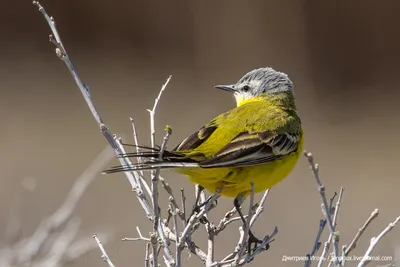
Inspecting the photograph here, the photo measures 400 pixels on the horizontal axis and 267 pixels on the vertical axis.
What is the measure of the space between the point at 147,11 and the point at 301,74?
286 cm

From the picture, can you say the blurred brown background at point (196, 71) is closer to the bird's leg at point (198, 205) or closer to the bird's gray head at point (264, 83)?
the bird's gray head at point (264, 83)

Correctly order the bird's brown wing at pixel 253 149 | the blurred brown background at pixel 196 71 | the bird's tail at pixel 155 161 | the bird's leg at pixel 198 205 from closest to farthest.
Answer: the bird's tail at pixel 155 161 < the bird's leg at pixel 198 205 < the bird's brown wing at pixel 253 149 < the blurred brown background at pixel 196 71

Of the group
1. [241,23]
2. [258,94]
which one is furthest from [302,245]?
[241,23]

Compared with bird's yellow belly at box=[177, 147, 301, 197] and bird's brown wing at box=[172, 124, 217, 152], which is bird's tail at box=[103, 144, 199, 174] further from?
A: bird's brown wing at box=[172, 124, 217, 152]

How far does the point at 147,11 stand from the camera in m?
14.5

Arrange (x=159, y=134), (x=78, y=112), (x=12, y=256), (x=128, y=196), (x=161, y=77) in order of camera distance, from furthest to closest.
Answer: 1. (x=161, y=77)
2. (x=78, y=112)
3. (x=159, y=134)
4. (x=128, y=196)
5. (x=12, y=256)

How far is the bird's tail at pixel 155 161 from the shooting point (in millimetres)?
3432

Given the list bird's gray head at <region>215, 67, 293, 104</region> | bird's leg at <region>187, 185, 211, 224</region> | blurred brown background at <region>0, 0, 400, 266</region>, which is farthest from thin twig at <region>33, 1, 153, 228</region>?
blurred brown background at <region>0, 0, 400, 266</region>

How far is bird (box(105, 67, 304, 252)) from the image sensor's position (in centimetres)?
396

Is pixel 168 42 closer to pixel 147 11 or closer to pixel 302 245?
A: pixel 147 11

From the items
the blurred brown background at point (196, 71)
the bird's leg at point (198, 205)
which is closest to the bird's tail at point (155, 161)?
the bird's leg at point (198, 205)

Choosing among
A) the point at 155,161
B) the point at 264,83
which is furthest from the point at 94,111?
the point at 264,83

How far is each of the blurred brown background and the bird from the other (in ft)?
23.1

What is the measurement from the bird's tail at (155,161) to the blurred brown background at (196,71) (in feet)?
26.1
